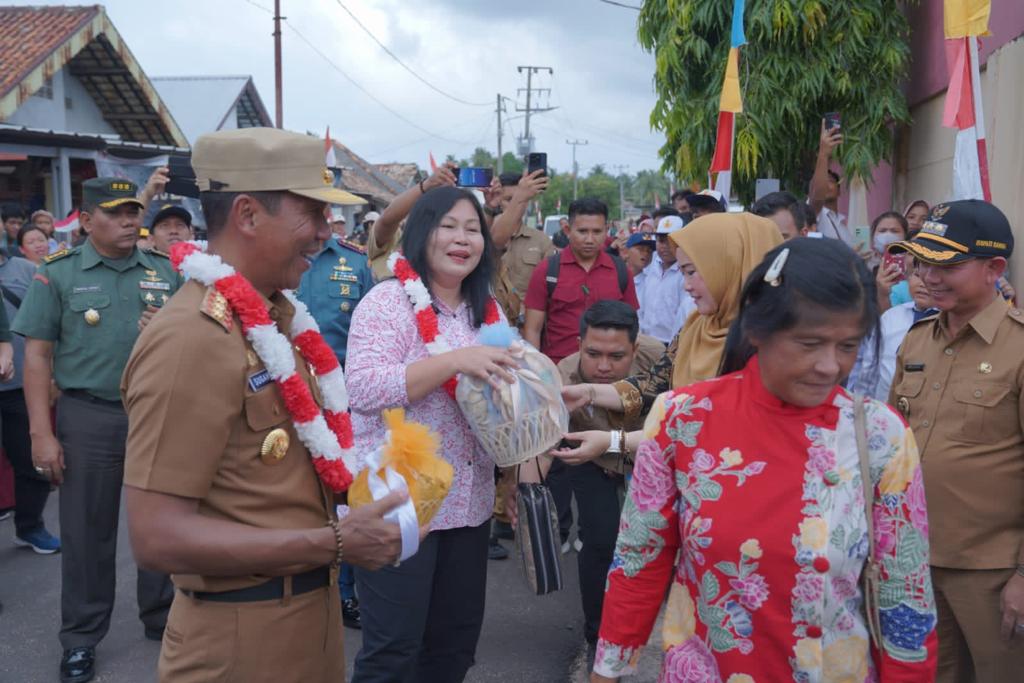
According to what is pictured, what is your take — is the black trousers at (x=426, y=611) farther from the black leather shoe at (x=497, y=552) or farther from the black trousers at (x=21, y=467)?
the black trousers at (x=21, y=467)

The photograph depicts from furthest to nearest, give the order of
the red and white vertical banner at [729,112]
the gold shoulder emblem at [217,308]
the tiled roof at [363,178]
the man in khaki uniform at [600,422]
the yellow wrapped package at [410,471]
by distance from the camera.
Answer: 1. the tiled roof at [363,178]
2. the red and white vertical banner at [729,112]
3. the man in khaki uniform at [600,422]
4. the yellow wrapped package at [410,471]
5. the gold shoulder emblem at [217,308]

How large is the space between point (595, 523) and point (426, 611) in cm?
129

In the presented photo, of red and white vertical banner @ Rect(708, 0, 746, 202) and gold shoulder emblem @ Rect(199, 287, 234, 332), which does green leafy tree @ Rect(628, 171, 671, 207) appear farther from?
gold shoulder emblem @ Rect(199, 287, 234, 332)

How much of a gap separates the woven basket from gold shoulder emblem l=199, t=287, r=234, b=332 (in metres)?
1.01

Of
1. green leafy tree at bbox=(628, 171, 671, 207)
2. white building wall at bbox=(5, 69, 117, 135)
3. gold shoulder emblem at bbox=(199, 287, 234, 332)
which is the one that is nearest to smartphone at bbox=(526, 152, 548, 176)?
gold shoulder emblem at bbox=(199, 287, 234, 332)

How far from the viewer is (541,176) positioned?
4844 millimetres

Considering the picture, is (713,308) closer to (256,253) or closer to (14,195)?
(256,253)

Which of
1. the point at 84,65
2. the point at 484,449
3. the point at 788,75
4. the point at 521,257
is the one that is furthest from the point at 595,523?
the point at 84,65

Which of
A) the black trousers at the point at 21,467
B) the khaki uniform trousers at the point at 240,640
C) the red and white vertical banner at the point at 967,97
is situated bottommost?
the black trousers at the point at 21,467

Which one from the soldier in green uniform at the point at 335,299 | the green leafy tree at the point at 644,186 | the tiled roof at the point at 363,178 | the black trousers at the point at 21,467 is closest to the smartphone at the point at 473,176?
the soldier in green uniform at the point at 335,299

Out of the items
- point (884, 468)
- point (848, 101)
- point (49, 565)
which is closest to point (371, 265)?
point (49, 565)

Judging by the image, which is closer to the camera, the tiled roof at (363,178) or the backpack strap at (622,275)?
the backpack strap at (622,275)

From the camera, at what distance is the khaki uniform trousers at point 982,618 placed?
2793 mm

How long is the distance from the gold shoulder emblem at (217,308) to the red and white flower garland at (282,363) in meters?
0.02
